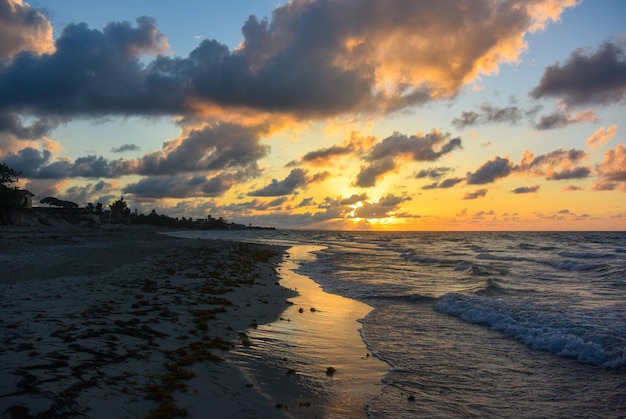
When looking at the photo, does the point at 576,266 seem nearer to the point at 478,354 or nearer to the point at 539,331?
the point at 539,331

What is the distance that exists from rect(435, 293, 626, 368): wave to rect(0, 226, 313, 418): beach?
835cm

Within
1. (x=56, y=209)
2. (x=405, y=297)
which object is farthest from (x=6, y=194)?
(x=405, y=297)

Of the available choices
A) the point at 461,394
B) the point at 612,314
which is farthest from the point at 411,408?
the point at 612,314

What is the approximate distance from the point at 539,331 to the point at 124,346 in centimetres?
1358

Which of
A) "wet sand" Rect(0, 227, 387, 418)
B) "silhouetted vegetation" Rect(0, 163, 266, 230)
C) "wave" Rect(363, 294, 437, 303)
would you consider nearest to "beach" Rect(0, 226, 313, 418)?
"wet sand" Rect(0, 227, 387, 418)

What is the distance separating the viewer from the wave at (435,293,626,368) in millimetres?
12766

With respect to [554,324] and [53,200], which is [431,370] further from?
[53,200]

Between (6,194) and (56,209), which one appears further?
(56,209)

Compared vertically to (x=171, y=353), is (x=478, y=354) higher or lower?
lower

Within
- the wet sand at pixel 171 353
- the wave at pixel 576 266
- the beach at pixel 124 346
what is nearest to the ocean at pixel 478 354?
the wet sand at pixel 171 353

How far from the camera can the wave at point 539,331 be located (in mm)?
12766

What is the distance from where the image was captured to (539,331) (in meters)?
15.0

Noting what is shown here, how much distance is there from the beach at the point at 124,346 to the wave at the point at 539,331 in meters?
8.35

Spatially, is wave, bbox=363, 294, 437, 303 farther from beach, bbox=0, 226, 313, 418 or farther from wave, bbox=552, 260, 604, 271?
wave, bbox=552, 260, 604, 271
